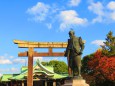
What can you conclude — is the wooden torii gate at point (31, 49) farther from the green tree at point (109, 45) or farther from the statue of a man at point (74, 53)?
the green tree at point (109, 45)

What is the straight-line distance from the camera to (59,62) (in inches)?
3152

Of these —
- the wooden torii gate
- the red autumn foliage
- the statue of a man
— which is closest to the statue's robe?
the statue of a man

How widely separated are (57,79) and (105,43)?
12.6 meters

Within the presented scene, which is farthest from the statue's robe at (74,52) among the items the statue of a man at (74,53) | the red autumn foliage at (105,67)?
the red autumn foliage at (105,67)

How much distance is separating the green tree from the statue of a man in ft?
110

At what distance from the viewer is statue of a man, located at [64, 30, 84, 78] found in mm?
14875

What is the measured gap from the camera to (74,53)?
49.4ft

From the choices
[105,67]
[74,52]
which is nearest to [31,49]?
[74,52]

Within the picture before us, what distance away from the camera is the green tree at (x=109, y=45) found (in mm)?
48697

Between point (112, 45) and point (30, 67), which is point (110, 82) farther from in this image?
point (30, 67)

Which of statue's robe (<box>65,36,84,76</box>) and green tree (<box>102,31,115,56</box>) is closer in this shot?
statue's robe (<box>65,36,84,76</box>)

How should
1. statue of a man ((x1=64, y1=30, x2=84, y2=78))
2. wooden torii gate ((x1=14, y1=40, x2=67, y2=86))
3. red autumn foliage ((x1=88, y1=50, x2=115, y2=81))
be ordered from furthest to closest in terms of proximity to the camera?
red autumn foliage ((x1=88, y1=50, x2=115, y2=81)) < wooden torii gate ((x1=14, y1=40, x2=67, y2=86)) < statue of a man ((x1=64, y1=30, x2=84, y2=78))

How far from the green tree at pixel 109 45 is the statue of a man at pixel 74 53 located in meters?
33.5

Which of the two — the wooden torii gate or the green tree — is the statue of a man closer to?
the wooden torii gate
